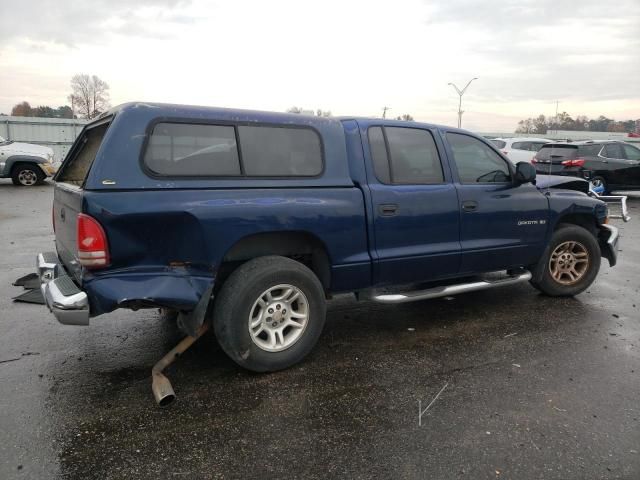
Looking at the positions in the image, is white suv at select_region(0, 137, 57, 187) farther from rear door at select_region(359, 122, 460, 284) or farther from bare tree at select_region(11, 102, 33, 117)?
bare tree at select_region(11, 102, 33, 117)

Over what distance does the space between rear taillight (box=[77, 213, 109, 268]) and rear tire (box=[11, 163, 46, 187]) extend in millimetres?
14769

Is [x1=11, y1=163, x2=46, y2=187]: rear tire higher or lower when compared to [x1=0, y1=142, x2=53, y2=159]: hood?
lower

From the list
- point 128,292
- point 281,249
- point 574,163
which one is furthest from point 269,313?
point 574,163

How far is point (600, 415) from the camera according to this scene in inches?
121

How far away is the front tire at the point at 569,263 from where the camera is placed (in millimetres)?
5238

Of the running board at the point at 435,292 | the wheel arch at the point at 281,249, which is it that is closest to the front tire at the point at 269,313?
the wheel arch at the point at 281,249

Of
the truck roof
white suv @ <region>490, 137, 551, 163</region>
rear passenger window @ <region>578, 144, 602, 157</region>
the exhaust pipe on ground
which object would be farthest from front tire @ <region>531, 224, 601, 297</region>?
white suv @ <region>490, 137, 551, 163</region>

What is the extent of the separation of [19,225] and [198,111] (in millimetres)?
7745

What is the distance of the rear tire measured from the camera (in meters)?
15.4

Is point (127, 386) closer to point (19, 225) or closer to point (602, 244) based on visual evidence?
point (602, 244)

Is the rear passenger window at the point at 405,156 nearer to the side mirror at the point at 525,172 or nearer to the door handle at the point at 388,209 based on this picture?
the door handle at the point at 388,209

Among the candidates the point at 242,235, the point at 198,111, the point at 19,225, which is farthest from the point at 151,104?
the point at 19,225

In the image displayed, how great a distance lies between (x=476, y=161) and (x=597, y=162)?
11.7 meters

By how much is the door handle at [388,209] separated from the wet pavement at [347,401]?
1122mm
